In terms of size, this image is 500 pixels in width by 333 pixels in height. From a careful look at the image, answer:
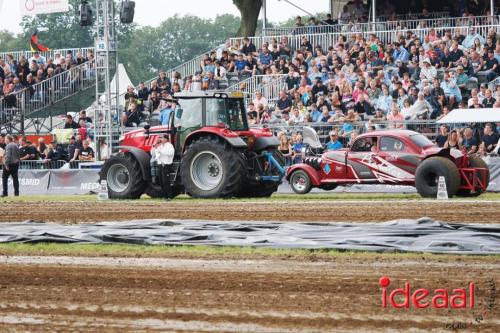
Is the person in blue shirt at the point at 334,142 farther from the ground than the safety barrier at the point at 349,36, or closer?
closer

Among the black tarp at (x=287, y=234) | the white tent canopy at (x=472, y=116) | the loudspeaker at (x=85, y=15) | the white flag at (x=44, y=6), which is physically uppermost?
the white flag at (x=44, y=6)

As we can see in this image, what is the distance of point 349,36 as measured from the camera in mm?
34875

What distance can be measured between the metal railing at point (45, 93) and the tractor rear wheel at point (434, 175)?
774 inches

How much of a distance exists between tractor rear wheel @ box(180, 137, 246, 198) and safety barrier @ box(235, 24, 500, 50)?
40.3 ft

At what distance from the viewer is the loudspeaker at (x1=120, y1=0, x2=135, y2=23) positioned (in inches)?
1155

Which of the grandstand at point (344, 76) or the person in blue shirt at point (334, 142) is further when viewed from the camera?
the grandstand at point (344, 76)

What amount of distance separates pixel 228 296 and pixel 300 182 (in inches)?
613

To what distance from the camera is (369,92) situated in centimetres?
2923

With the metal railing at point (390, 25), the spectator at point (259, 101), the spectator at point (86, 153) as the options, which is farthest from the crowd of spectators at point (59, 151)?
the metal railing at point (390, 25)

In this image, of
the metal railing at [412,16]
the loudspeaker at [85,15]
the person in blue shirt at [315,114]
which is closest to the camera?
the person in blue shirt at [315,114]

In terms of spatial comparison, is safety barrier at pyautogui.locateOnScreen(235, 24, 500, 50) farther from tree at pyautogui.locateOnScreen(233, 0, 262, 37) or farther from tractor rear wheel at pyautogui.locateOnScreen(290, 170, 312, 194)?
tractor rear wheel at pyautogui.locateOnScreen(290, 170, 312, 194)

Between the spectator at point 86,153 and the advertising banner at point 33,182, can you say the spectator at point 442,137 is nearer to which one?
the spectator at point 86,153

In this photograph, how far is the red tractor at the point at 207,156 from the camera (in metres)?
21.7

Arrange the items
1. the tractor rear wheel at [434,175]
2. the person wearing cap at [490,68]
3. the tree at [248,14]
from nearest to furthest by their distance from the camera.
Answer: the tractor rear wheel at [434,175]
the person wearing cap at [490,68]
the tree at [248,14]
